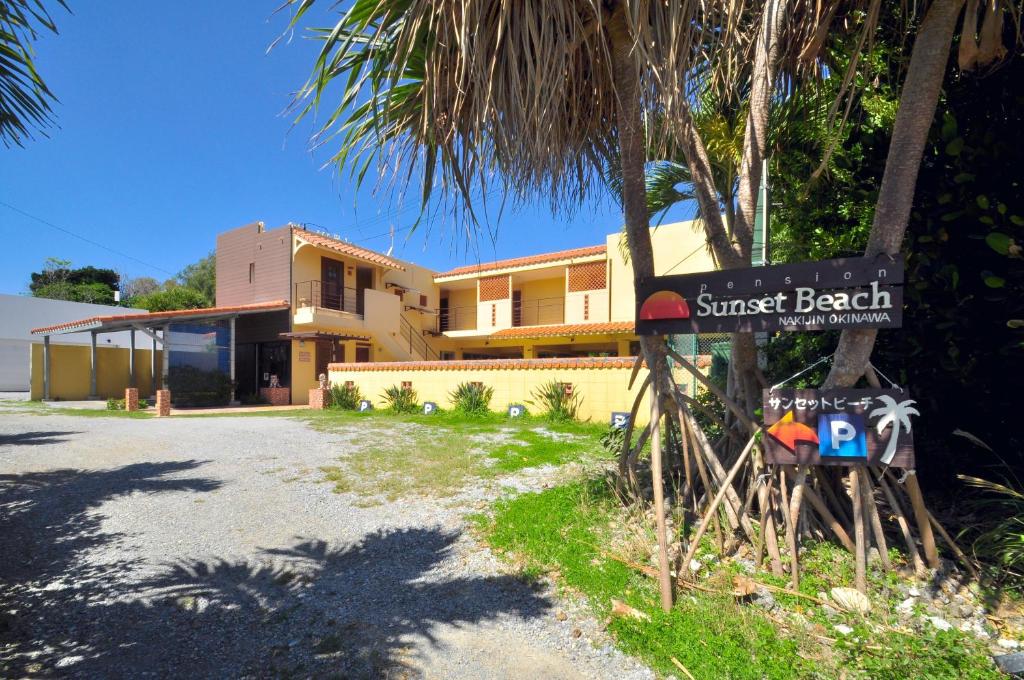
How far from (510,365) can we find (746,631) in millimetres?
10438

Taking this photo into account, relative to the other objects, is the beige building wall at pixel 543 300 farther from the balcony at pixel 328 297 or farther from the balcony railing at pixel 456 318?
the balcony at pixel 328 297

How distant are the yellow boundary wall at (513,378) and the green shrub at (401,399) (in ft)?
0.68

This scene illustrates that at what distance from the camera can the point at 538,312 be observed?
2206 cm

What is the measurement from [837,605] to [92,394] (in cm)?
2496

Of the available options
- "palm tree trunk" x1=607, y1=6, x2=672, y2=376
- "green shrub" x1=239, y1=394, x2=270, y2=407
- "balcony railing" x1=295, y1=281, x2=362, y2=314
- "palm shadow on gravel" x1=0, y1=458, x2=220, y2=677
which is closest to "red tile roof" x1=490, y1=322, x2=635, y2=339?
"balcony railing" x1=295, y1=281, x2=362, y2=314

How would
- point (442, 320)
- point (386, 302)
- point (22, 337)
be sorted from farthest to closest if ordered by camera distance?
1. point (22, 337)
2. point (442, 320)
3. point (386, 302)

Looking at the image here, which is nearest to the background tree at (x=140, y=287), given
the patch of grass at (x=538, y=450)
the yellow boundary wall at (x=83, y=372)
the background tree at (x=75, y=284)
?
the background tree at (x=75, y=284)

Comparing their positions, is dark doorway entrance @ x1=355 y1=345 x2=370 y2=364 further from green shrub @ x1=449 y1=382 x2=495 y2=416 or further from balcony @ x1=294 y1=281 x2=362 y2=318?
green shrub @ x1=449 y1=382 x2=495 y2=416

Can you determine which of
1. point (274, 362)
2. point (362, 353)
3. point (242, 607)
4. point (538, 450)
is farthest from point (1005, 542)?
point (362, 353)

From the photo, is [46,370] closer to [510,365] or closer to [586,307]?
[510,365]

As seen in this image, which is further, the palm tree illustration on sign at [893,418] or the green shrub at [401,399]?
the green shrub at [401,399]

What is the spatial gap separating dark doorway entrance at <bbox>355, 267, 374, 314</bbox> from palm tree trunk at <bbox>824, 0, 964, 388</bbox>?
20.3 m

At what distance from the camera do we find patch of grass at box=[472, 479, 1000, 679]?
243 cm

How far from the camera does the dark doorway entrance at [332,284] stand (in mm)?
20078
